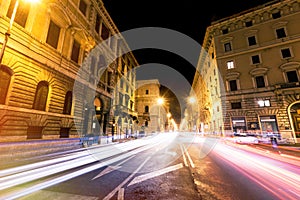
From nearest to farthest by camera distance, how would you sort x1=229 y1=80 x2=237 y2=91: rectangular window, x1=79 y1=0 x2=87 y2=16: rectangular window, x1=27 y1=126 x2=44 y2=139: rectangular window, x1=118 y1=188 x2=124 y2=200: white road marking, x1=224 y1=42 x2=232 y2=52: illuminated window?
x1=118 y1=188 x2=124 y2=200: white road marking, x1=27 y1=126 x2=44 y2=139: rectangular window, x1=79 y1=0 x2=87 y2=16: rectangular window, x1=229 y1=80 x2=237 y2=91: rectangular window, x1=224 y1=42 x2=232 y2=52: illuminated window

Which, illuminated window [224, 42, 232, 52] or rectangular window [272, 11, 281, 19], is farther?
illuminated window [224, 42, 232, 52]

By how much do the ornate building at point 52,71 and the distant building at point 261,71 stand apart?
2096cm

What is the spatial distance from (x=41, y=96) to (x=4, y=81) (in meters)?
2.34

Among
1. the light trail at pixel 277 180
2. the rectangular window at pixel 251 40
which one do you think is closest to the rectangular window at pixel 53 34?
the light trail at pixel 277 180

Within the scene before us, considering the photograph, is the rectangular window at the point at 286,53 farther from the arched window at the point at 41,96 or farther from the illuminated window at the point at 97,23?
the arched window at the point at 41,96

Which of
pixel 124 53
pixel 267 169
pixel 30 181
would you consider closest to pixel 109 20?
pixel 124 53

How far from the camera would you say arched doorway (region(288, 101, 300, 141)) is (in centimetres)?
1739

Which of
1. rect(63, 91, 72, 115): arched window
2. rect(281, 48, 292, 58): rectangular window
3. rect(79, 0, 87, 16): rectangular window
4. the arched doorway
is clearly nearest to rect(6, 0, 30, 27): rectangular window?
rect(63, 91, 72, 115): arched window

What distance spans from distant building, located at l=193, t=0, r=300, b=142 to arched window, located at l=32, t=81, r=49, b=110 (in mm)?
24522

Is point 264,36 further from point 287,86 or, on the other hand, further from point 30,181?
point 30,181

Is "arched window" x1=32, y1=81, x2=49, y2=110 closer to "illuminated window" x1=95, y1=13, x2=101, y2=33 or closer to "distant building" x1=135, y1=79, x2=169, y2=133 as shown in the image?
"illuminated window" x1=95, y1=13, x2=101, y2=33

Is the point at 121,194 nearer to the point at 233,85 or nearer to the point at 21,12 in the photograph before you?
the point at 21,12

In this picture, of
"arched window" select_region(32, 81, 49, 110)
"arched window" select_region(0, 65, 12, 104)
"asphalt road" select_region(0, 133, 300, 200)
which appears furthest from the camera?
"arched window" select_region(32, 81, 49, 110)

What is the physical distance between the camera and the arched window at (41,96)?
970 cm
